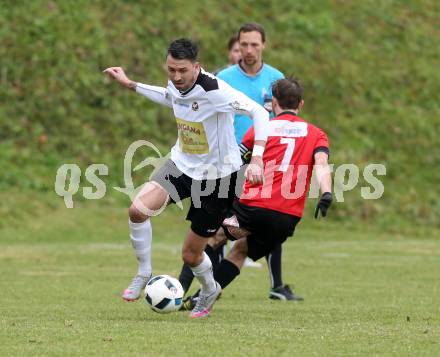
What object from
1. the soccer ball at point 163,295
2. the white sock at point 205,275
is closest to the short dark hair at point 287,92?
the white sock at point 205,275

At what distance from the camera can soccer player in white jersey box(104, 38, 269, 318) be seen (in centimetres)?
786

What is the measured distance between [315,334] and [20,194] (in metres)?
13.2

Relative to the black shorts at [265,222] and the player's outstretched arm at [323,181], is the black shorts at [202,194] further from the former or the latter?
the player's outstretched arm at [323,181]

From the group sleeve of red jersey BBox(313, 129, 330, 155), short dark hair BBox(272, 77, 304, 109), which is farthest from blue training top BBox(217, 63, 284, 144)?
sleeve of red jersey BBox(313, 129, 330, 155)

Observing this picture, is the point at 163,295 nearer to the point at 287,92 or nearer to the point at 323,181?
the point at 323,181

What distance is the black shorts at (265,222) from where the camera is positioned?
8.48 m

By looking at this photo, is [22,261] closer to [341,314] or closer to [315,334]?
[341,314]

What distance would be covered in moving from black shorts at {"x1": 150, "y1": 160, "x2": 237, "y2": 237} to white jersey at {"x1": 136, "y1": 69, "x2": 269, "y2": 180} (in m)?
0.05

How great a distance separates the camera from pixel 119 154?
21469 millimetres

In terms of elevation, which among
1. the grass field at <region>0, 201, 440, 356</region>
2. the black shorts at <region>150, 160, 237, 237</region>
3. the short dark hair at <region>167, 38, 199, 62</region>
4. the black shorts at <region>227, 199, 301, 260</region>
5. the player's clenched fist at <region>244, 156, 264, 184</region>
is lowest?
the grass field at <region>0, 201, 440, 356</region>

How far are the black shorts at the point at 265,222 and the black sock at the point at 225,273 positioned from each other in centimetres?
29

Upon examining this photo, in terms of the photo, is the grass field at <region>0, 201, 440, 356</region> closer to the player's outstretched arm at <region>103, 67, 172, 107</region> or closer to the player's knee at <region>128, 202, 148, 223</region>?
the player's knee at <region>128, 202, 148, 223</region>

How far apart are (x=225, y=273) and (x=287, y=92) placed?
151cm

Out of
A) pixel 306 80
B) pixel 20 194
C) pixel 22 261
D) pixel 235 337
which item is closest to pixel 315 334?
pixel 235 337
